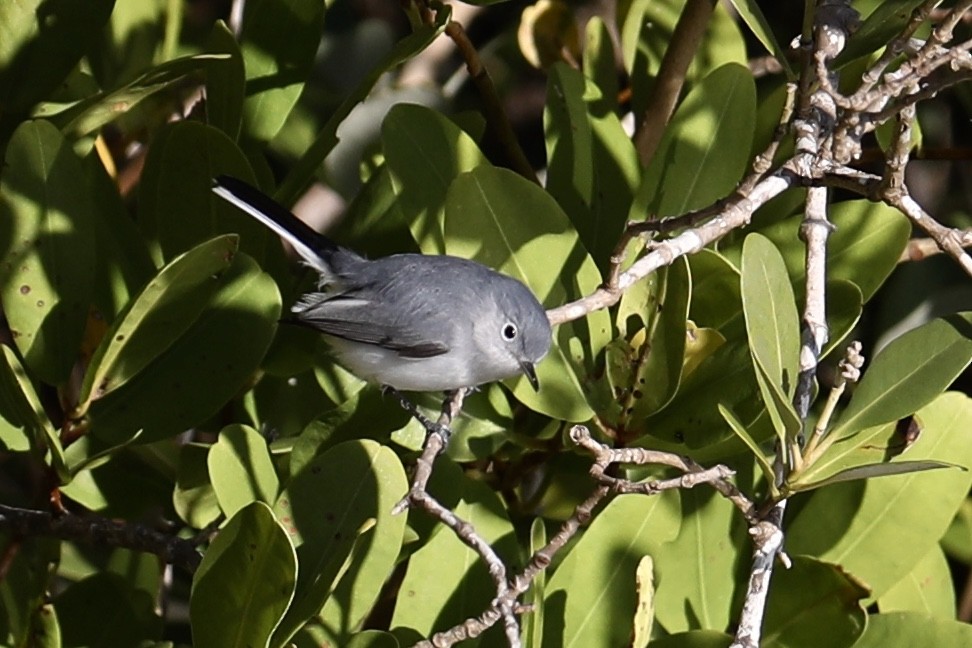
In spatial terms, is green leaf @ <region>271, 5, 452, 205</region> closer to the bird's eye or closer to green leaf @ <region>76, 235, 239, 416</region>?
green leaf @ <region>76, 235, 239, 416</region>

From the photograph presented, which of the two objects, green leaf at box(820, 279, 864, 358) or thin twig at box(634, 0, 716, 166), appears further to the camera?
thin twig at box(634, 0, 716, 166)

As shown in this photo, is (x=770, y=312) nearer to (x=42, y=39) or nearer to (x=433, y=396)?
(x=433, y=396)

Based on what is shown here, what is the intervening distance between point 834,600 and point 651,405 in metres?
0.37

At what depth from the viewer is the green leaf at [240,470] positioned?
1653 mm

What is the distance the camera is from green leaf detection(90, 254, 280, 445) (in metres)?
1.86

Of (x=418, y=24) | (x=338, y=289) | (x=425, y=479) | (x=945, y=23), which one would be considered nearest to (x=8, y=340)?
(x=338, y=289)

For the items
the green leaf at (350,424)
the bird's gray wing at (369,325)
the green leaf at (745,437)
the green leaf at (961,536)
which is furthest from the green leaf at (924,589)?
the bird's gray wing at (369,325)

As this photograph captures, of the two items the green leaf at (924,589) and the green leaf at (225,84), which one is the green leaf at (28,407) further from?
the green leaf at (924,589)

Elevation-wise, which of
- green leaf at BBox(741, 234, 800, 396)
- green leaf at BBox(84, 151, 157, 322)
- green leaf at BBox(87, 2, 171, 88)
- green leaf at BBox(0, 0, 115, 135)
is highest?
green leaf at BBox(0, 0, 115, 135)

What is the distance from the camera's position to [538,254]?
1955mm

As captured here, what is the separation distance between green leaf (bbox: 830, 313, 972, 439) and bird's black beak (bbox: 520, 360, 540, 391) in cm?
47

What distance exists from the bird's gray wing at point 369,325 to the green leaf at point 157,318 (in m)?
0.50

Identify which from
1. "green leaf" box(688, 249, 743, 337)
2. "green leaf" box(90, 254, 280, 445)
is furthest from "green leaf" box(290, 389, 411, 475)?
"green leaf" box(688, 249, 743, 337)

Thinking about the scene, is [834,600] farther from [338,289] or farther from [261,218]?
[338,289]
